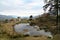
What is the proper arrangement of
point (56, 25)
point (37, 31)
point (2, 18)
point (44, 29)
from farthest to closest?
point (2, 18)
point (56, 25)
point (44, 29)
point (37, 31)

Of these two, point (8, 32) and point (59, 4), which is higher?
point (59, 4)

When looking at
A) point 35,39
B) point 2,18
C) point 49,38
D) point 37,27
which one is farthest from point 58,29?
point 2,18

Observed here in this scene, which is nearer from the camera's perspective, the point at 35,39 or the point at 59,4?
the point at 35,39

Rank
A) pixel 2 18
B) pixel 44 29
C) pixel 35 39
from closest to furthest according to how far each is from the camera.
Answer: pixel 35 39
pixel 44 29
pixel 2 18

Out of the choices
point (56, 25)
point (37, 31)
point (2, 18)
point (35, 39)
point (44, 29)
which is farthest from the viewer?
point (2, 18)

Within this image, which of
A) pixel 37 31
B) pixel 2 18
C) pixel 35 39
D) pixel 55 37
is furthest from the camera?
pixel 2 18

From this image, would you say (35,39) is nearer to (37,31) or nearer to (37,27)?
(37,31)

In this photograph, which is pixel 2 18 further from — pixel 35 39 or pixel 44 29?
pixel 35 39

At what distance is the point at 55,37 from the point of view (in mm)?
9484

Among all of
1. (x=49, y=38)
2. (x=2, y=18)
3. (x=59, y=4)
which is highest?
(x=59, y=4)

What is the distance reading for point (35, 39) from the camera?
29.2ft

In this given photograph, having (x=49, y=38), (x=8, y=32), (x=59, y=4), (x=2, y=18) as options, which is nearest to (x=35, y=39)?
(x=49, y=38)

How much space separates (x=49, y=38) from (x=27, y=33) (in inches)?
55.6

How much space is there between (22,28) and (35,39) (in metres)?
2.14
